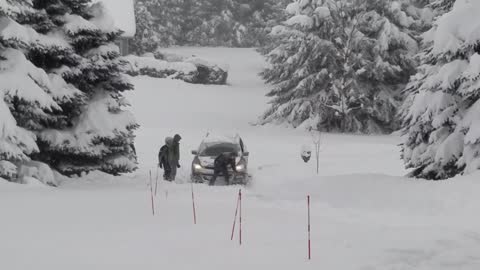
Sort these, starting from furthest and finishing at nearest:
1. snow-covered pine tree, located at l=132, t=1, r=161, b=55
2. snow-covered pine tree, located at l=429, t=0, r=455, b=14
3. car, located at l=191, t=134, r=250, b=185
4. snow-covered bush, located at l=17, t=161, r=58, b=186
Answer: snow-covered pine tree, located at l=132, t=1, r=161, b=55 → car, located at l=191, t=134, r=250, b=185 → snow-covered pine tree, located at l=429, t=0, r=455, b=14 → snow-covered bush, located at l=17, t=161, r=58, b=186

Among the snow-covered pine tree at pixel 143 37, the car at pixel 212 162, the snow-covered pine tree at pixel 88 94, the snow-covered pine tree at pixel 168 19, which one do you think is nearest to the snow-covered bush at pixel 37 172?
the snow-covered pine tree at pixel 88 94

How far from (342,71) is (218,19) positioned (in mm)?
29880

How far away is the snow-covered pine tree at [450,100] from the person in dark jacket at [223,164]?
4909 millimetres

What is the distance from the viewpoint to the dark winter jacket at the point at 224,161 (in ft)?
56.1

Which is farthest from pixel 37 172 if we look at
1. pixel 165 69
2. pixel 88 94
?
pixel 165 69

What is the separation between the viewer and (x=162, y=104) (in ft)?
130

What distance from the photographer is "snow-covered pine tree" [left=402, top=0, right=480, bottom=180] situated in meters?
13.2

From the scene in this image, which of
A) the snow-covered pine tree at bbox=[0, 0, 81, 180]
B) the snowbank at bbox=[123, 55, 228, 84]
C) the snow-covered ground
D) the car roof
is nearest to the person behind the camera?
the snow-covered ground

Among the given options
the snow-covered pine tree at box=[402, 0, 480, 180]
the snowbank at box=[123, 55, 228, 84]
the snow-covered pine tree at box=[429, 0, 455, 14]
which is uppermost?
the snow-covered pine tree at box=[429, 0, 455, 14]

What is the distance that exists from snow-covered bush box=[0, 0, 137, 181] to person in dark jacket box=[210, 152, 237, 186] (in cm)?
224

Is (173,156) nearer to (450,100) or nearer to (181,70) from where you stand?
(450,100)

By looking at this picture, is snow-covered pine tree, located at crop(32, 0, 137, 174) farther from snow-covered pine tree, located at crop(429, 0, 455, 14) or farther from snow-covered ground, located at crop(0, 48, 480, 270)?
snow-covered pine tree, located at crop(429, 0, 455, 14)

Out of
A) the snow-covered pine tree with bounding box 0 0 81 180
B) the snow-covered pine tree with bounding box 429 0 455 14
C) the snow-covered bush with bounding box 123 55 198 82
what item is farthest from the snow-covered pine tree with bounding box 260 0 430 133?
the snow-covered pine tree with bounding box 0 0 81 180

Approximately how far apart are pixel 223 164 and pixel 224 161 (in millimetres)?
88
